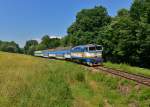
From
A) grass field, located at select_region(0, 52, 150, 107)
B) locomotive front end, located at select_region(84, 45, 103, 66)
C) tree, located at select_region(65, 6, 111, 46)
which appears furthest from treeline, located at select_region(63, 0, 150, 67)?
grass field, located at select_region(0, 52, 150, 107)

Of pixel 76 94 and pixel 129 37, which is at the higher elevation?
pixel 129 37

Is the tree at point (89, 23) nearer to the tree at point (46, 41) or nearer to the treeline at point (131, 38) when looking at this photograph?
the treeline at point (131, 38)

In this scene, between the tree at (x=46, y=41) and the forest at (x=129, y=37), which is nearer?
the forest at (x=129, y=37)

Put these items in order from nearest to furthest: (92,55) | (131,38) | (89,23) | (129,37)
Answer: (92,55) → (131,38) → (129,37) → (89,23)

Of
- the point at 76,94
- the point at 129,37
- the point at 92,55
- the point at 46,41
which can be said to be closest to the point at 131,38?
the point at 129,37

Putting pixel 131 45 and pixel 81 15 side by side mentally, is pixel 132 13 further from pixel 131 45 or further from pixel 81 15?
pixel 81 15

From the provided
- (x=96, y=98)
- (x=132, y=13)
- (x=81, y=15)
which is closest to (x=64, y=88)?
(x=96, y=98)

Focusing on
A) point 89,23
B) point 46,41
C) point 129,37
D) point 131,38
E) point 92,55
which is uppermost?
point 46,41

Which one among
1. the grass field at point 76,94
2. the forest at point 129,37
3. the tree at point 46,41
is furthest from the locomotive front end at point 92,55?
the tree at point 46,41

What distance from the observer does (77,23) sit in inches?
2798

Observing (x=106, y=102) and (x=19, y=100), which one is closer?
(x=19, y=100)

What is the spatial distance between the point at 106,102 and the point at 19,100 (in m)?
5.53

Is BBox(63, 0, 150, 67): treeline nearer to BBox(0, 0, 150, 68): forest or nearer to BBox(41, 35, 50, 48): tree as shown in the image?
BBox(0, 0, 150, 68): forest

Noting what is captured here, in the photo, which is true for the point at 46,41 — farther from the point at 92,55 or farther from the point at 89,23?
the point at 92,55
